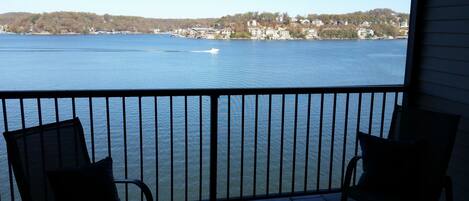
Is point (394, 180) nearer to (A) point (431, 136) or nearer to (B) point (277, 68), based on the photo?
(A) point (431, 136)

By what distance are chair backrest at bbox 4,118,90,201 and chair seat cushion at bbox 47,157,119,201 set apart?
280mm

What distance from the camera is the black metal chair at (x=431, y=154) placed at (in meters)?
2.56

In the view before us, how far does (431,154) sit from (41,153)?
7.97 feet

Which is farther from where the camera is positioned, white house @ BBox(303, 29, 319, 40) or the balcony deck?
white house @ BBox(303, 29, 319, 40)

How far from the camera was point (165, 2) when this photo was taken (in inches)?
1261

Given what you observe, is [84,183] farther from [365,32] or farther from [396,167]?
[365,32]

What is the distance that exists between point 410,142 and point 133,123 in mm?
8884

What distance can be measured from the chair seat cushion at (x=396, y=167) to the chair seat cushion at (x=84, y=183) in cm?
165

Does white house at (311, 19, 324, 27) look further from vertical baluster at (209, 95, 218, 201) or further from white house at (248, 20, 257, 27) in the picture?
vertical baluster at (209, 95, 218, 201)

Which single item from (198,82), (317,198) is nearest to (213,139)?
(317,198)

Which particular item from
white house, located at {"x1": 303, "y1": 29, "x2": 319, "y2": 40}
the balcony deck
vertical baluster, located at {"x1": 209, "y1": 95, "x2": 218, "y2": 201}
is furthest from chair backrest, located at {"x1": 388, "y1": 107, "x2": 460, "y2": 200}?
white house, located at {"x1": 303, "y1": 29, "x2": 319, "y2": 40}

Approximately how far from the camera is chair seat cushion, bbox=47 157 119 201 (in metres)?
1.98

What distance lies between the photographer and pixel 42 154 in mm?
2318

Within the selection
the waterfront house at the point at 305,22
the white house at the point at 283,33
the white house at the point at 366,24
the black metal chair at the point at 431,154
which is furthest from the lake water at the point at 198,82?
the waterfront house at the point at 305,22
